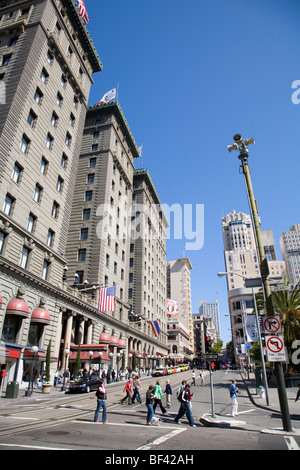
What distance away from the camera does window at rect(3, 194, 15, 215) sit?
28.8 m

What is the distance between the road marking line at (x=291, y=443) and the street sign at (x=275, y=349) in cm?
268

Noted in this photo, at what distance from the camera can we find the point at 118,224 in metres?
59.1

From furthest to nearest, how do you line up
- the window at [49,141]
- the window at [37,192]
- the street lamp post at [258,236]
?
the window at [49,141]
the window at [37,192]
the street lamp post at [258,236]

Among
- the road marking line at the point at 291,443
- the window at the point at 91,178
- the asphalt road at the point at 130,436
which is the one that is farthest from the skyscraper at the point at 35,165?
the road marking line at the point at 291,443

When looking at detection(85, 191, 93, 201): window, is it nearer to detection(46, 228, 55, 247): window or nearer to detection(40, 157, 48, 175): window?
detection(40, 157, 48, 175): window

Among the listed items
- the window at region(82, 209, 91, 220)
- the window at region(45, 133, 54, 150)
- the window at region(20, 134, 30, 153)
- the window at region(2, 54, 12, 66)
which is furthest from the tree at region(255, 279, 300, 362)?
the window at region(2, 54, 12, 66)

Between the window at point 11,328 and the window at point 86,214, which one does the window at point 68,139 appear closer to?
the window at point 86,214

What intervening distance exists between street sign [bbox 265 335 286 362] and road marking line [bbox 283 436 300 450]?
2683mm

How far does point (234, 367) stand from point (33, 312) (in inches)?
3221

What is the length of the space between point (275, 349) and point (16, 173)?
92.4 ft

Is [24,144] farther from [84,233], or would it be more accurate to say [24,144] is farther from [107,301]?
[84,233]

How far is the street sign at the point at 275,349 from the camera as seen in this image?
Result: 12484mm

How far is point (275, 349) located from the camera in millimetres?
12695
